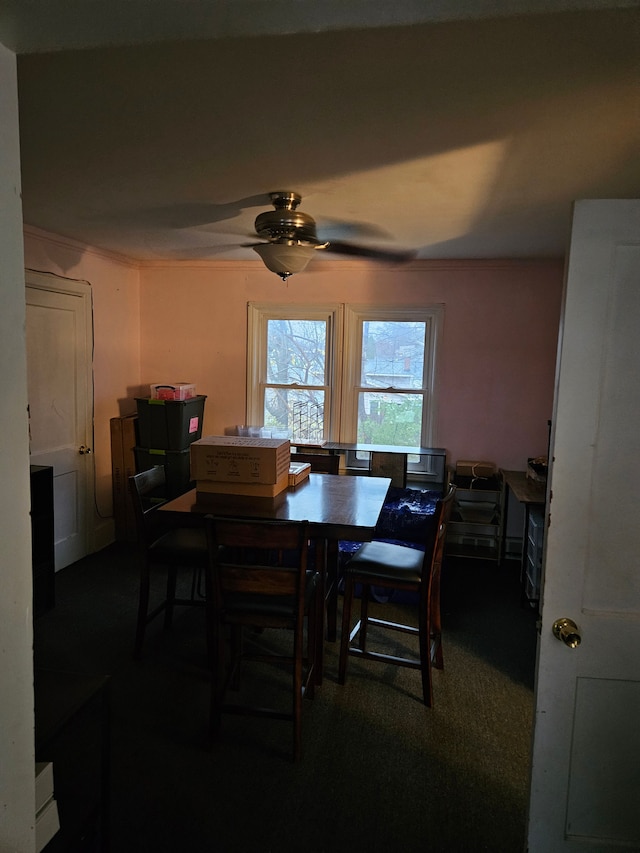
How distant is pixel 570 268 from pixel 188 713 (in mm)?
2365

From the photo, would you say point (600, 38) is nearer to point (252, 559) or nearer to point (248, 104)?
point (248, 104)

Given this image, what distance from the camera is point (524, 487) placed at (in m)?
3.86

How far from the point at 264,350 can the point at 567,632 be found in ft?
12.8

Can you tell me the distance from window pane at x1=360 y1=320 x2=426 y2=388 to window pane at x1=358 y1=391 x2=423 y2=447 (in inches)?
4.5

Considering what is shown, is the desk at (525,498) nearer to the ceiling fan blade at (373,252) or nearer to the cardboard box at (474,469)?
the cardboard box at (474,469)

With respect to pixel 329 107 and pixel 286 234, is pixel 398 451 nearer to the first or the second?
pixel 286 234

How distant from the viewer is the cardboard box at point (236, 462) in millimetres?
2703

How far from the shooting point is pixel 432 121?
1.88 metres

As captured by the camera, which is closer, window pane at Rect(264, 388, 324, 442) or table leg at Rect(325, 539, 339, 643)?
table leg at Rect(325, 539, 339, 643)

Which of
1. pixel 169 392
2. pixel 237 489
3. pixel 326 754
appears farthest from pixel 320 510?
pixel 169 392

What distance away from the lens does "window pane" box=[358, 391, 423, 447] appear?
4680mm

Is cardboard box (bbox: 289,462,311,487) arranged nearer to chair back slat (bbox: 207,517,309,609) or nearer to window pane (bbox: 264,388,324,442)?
chair back slat (bbox: 207,517,309,609)

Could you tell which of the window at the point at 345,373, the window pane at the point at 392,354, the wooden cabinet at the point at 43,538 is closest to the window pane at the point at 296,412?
the window at the point at 345,373

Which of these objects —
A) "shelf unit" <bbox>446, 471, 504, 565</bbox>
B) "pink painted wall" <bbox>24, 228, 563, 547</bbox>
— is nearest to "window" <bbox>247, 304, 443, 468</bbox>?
"pink painted wall" <bbox>24, 228, 563, 547</bbox>
